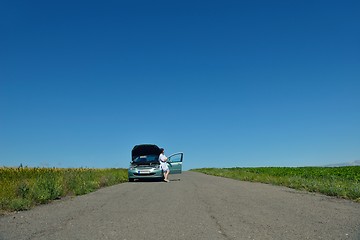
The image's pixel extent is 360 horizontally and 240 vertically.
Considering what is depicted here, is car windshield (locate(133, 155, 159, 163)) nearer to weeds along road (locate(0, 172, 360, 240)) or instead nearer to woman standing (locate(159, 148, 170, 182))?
woman standing (locate(159, 148, 170, 182))

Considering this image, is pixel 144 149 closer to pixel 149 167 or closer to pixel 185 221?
pixel 149 167

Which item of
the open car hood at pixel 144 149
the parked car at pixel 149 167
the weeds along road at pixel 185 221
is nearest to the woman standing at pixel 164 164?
the parked car at pixel 149 167

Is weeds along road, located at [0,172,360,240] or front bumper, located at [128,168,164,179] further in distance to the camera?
front bumper, located at [128,168,164,179]

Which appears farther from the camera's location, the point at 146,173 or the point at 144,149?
the point at 144,149

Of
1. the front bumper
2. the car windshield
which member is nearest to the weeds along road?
the front bumper

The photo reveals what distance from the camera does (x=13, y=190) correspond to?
10.9 meters

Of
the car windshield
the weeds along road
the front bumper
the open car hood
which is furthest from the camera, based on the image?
the open car hood

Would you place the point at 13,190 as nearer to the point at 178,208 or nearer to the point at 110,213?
the point at 110,213

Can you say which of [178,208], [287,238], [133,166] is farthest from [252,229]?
[133,166]

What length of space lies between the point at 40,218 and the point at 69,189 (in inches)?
241

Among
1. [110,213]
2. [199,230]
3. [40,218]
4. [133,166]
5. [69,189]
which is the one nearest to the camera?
[199,230]

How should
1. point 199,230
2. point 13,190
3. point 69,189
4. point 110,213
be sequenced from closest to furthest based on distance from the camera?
point 199,230 → point 110,213 → point 13,190 → point 69,189

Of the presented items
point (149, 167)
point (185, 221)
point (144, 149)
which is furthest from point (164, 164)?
point (185, 221)

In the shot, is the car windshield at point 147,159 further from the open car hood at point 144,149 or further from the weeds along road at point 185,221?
the weeds along road at point 185,221
